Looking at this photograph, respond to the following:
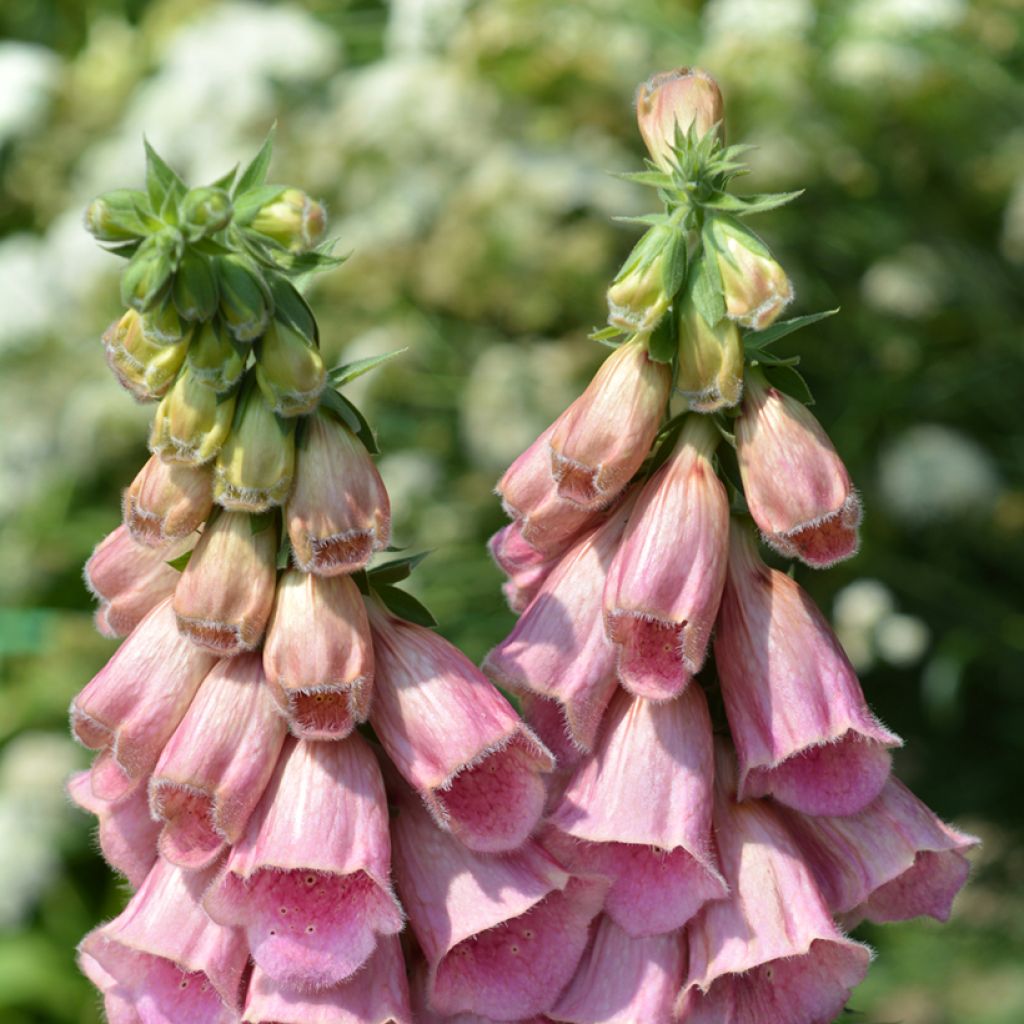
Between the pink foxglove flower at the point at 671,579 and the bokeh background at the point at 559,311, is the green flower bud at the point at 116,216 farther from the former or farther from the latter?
the bokeh background at the point at 559,311

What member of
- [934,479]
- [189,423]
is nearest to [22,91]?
[934,479]

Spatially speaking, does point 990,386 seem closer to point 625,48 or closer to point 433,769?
point 625,48

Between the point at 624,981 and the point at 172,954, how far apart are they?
284 millimetres

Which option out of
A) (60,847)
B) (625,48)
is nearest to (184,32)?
(625,48)

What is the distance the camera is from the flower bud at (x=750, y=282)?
0.81 metres

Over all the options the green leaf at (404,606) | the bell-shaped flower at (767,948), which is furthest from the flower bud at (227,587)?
the bell-shaped flower at (767,948)

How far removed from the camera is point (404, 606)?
3.18 feet

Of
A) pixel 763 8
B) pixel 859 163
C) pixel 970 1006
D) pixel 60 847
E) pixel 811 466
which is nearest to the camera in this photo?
pixel 811 466

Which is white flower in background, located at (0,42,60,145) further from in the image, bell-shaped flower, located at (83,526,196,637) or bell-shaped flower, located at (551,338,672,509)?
bell-shaped flower, located at (551,338,672,509)

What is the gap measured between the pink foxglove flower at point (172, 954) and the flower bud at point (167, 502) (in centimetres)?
23

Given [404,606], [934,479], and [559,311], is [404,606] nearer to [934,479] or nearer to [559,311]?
[559,311]

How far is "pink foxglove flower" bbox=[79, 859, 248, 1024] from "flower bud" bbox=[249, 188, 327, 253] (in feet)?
1.32

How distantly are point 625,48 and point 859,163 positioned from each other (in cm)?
47

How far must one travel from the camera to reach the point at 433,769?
864 mm
